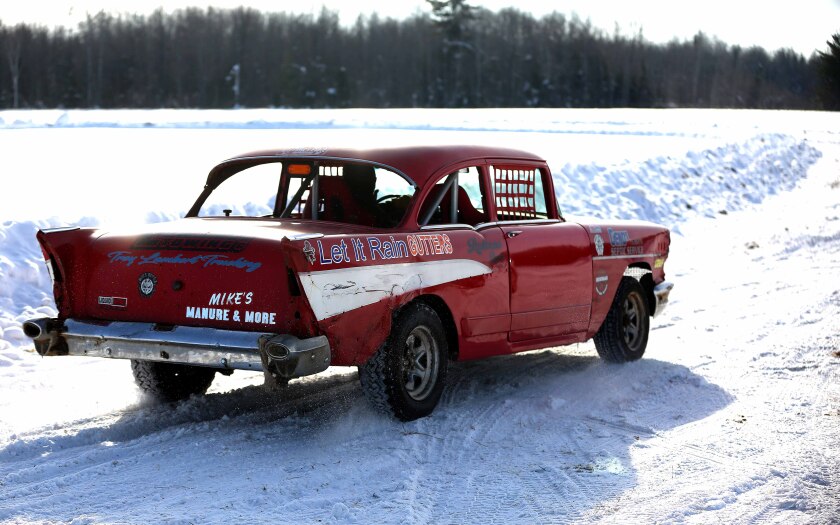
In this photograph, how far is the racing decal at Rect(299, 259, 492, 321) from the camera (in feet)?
16.4

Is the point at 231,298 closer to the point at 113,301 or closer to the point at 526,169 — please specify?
the point at 113,301

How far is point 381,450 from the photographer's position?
524cm

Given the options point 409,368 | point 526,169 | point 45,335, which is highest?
point 526,169

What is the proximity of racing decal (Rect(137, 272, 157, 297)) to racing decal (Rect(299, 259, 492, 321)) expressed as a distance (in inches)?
38.1

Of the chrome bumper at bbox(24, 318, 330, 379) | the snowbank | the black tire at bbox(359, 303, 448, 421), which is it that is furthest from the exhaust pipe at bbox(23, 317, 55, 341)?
the snowbank

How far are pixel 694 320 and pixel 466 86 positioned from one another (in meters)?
89.7

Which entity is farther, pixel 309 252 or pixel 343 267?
pixel 343 267

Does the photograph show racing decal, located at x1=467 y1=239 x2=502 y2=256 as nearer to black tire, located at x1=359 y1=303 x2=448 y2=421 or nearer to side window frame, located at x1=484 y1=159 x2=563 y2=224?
side window frame, located at x1=484 y1=159 x2=563 y2=224

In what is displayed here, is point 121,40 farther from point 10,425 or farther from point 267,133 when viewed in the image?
point 10,425

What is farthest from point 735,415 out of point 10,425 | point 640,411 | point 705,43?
point 705,43

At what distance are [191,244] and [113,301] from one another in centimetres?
57

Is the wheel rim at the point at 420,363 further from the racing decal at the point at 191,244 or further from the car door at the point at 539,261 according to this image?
the racing decal at the point at 191,244

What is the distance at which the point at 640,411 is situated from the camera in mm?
6219

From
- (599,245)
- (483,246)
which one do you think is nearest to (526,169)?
(599,245)
